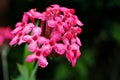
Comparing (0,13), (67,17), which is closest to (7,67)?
(0,13)

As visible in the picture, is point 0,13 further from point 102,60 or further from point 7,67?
point 102,60

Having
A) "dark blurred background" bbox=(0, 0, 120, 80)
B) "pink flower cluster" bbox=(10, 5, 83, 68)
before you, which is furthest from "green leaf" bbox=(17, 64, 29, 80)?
"dark blurred background" bbox=(0, 0, 120, 80)

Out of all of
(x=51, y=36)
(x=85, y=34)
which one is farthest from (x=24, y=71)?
(x=85, y=34)

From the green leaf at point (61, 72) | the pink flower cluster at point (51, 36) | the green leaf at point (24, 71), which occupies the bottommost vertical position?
the green leaf at point (61, 72)

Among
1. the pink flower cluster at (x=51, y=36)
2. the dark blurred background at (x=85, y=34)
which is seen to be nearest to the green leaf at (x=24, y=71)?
the pink flower cluster at (x=51, y=36)

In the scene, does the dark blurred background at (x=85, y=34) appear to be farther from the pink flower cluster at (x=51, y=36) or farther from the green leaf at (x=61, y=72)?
the pink flower cluster at (x=51, y=36)

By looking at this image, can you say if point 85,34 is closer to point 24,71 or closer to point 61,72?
point 61,72

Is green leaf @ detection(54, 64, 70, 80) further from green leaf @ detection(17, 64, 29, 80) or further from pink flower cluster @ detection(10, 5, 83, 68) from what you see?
pink flower cluster @ detection(10, 5, 83, 68)
